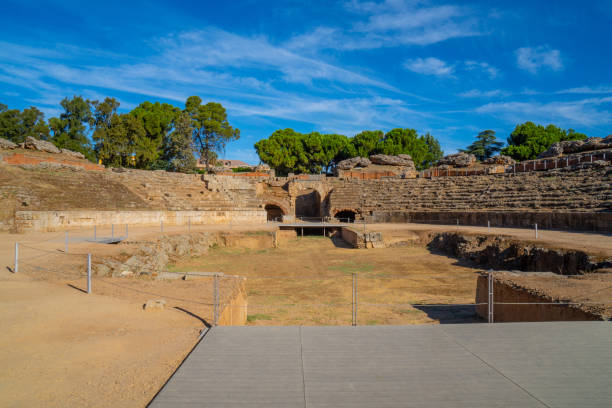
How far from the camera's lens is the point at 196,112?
155 ft

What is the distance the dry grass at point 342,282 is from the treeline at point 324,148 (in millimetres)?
36085

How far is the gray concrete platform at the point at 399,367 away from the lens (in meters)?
3.04

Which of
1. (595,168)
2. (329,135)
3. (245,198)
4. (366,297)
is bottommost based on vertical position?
(366,297)

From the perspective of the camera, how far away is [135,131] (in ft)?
129

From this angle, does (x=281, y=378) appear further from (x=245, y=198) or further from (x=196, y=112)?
(x=196, y=112)

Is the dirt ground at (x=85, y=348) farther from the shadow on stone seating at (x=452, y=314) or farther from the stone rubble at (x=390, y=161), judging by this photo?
the stone rubble at (x=390, y=161)

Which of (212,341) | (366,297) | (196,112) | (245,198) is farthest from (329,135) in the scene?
(212,341)

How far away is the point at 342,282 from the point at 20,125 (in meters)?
48.1

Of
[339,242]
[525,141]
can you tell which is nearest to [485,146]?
[525,141]

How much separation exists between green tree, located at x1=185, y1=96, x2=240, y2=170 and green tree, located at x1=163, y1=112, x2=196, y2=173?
8.56 ft

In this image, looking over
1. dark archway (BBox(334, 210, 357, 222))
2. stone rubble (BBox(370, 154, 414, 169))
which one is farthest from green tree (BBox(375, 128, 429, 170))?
dark archway (BBox(334, 210, 357, 222))

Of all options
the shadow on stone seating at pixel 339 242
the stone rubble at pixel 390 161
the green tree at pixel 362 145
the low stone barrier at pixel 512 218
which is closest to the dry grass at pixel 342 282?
the shadow on stone seating at pixel 339 242

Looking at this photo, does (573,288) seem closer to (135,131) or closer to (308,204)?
(308,204)

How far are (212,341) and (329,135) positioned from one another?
2219 inches
